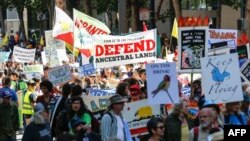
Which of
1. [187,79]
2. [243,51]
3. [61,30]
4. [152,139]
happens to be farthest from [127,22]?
[152,139]

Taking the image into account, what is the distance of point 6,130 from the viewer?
12.6 meters

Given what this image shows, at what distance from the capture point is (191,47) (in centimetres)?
1359

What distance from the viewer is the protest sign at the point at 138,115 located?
37.0ft

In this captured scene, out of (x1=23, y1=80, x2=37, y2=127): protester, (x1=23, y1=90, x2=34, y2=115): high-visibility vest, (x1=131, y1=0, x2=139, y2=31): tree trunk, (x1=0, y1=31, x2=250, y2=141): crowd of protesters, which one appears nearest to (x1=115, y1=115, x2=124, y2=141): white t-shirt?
(x1=0, y1=31, x2=250, y2=141): crowd of protesters

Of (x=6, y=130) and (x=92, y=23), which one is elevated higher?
(x=92, y=23)

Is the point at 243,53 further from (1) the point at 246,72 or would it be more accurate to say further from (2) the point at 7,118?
(2) the point at 7,118

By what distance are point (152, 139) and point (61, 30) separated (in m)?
13.5

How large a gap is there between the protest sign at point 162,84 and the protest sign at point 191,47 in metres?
1.99

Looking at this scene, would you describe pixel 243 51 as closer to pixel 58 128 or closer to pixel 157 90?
pixel 157 90

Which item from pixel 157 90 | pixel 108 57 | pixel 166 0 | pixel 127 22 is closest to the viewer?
pixel 157 90

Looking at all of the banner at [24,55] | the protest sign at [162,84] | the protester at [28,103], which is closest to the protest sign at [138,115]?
the protest sign at [162,84]

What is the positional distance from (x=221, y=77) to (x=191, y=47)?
2.70 metres

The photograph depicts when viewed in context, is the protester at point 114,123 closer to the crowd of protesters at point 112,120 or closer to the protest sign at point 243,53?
the crowd of protesters at point 112,120

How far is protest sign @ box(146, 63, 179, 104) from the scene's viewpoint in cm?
1117
